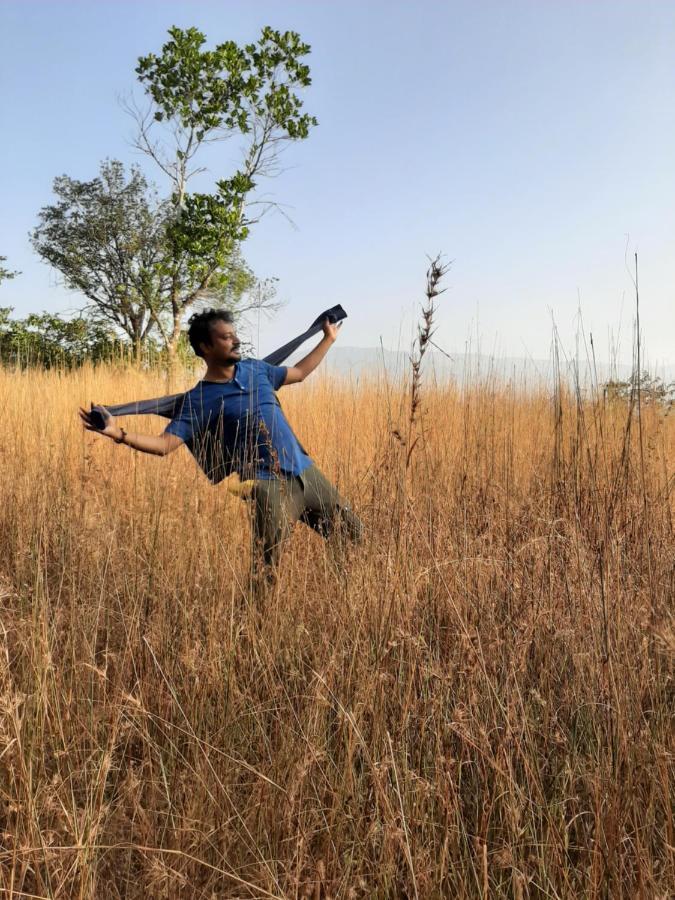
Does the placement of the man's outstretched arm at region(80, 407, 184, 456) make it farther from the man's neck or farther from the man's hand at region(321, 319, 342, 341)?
the man's hand at region(321, 319, 342, 341)

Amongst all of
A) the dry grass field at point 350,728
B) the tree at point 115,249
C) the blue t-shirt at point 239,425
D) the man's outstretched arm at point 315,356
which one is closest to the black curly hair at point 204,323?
the blue t-shirt at point 239,425

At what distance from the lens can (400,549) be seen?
1925 millimetres

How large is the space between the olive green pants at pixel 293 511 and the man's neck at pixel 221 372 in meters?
0.60

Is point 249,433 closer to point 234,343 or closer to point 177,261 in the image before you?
point 234,343

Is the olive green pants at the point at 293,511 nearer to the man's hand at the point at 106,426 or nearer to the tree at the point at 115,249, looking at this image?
the man's hand at the point at 106,426

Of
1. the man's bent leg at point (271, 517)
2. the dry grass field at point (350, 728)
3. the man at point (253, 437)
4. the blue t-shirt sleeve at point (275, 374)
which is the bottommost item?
the dry grass field at point (350, 728)

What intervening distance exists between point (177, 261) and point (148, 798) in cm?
1598

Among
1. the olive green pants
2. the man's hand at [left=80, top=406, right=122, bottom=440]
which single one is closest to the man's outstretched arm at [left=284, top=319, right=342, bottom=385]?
the olive green pants

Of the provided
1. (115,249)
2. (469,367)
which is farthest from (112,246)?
(469,367)

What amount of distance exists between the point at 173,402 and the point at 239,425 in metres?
0.36

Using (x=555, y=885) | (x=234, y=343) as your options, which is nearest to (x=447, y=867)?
(x=555, y=885)

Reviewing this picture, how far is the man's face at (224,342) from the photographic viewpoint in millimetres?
2924

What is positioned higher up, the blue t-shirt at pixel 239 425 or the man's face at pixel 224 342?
the man's face at pixel 224 342

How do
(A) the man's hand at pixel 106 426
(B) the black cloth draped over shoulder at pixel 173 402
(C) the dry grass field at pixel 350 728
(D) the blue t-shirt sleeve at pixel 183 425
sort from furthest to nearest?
(D) the blue t-shirt sleeve at pixel 183 425 < (B) the black cloth draped over shoulder at pixel 173 402 < (A) the man's hand at pixel 106 426 < (C) the dry grass field at pixel 350 728
